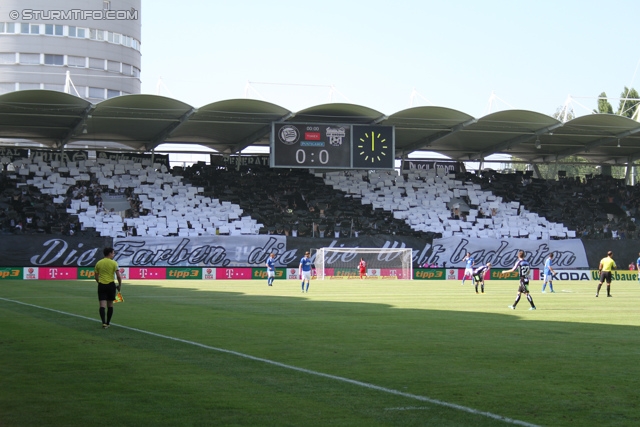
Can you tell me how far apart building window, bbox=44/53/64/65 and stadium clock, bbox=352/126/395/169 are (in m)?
48.5

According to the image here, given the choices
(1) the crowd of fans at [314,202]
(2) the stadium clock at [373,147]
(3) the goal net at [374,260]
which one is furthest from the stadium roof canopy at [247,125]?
(3) the goal net at [374,260]

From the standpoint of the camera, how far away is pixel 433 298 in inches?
1286

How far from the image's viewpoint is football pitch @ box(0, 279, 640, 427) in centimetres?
959

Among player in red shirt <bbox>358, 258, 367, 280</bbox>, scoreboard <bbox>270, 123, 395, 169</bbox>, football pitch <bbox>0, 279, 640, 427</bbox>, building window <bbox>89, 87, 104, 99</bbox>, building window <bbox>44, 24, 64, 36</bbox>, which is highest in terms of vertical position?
building window <bbox>44, 24, 64, 36</bbox>

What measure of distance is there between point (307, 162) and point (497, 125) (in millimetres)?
14090

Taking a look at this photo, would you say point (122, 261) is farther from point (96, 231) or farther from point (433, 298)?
point (433, 298)

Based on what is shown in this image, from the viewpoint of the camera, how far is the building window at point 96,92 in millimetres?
91875

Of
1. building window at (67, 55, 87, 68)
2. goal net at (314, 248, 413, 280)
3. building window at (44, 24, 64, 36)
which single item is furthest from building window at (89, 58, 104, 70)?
goal net at (314, 248, 413, 280)

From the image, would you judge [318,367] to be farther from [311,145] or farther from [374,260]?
[374,260]

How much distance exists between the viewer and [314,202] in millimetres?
61062

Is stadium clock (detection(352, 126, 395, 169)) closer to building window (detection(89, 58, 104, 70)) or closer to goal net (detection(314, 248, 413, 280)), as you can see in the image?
goal net (detection(314, 248, 413, 280))

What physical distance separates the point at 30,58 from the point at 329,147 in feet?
162

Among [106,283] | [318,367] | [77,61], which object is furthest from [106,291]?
[77,61]

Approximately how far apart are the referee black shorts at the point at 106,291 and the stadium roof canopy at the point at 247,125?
1204 inches
